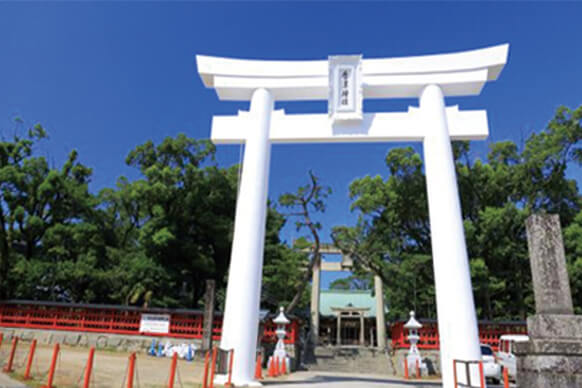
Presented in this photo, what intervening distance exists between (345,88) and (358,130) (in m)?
1.05

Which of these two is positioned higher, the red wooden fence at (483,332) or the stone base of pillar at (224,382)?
the red wooden fence at (483,332)

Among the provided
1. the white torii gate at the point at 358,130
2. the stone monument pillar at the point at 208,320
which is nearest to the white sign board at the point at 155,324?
the stone monument pillar at the point at 208,320

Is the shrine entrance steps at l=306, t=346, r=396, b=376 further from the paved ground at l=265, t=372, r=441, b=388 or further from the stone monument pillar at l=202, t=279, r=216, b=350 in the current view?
the paved ground at l=265, t=372, r=441, b=388

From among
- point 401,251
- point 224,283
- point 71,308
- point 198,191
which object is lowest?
point 71,308

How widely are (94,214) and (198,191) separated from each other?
18.2 ft

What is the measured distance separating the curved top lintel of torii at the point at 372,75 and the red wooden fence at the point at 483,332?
32.7ft

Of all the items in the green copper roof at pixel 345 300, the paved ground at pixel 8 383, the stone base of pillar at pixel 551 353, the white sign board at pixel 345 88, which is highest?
the white sign board at pixel 345 88

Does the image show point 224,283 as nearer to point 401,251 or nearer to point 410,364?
point 401,251

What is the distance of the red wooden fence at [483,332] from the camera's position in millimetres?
15758

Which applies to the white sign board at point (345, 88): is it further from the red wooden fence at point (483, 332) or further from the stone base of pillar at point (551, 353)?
the red wooden fence at point (483, 332)

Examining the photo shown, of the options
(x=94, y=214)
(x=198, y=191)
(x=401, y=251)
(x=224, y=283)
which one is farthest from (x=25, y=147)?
(x=401, y=251)

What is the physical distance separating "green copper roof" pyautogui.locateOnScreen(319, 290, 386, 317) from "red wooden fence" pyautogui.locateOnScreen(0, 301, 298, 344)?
1313cm

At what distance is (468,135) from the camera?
963 centimetres

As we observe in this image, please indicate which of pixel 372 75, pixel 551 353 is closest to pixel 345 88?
pixel 372 75
